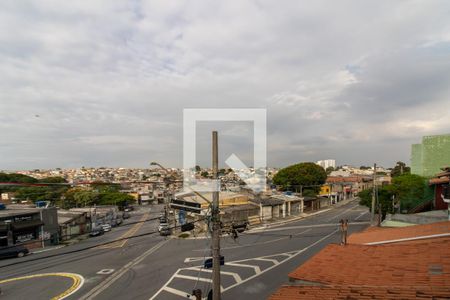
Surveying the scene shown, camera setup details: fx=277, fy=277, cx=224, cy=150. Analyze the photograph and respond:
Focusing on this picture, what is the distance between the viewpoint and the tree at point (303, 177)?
57281 mm

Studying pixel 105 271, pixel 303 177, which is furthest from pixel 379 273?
pixel 303 177

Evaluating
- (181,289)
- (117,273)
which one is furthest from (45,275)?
(181,289)

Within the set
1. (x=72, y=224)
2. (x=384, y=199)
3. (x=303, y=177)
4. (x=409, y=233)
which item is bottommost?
(x=72, y=224)

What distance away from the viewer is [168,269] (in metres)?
18.4

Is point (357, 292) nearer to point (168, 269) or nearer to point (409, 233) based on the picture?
point (409, 233)

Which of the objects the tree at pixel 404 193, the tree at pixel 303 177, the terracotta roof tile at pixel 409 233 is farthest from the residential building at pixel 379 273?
the tree at pixel 303 177

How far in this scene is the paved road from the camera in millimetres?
14820

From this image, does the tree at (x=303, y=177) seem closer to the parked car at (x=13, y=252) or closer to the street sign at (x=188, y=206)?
the parked car at (x=13, y=252)

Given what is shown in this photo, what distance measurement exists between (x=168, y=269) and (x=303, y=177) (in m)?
44.0

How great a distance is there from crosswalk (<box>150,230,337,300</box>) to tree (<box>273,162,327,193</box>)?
126ft

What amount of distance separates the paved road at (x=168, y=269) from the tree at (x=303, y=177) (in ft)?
97.6

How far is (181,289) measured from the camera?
14836 millimetres

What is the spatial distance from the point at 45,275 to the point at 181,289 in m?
10.7

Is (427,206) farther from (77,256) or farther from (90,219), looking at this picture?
(90,219)
